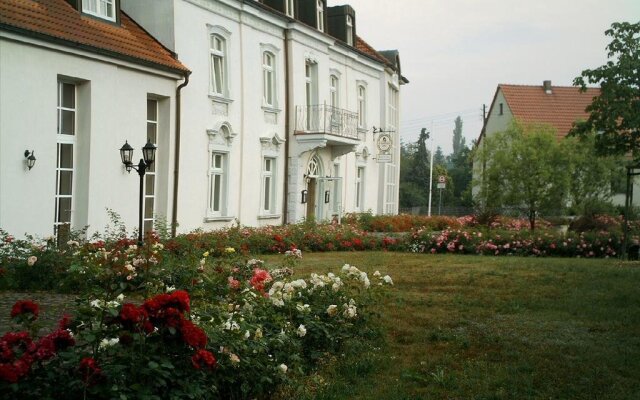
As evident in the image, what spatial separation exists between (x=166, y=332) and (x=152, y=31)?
1591 cm

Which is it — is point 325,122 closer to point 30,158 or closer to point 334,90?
point 334,90

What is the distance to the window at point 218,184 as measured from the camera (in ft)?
67.5

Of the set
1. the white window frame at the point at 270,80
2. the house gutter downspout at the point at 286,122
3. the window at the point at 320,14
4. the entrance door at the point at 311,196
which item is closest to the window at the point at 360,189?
the entrance door at the point at 311,196

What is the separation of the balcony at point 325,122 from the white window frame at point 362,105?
3269mm

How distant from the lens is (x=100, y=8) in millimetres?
17125

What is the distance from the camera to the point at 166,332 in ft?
14.3

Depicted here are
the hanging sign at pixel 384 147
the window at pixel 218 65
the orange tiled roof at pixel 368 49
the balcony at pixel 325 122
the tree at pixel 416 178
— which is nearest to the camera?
the window at pixel 218 65

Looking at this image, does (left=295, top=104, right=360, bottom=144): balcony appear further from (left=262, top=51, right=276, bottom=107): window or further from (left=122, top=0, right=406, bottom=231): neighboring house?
(left=262, top=51, right=276, bottom=107): window

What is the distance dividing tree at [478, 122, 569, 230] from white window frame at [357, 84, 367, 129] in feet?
18.6

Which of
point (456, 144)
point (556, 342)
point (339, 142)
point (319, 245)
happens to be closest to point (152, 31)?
point (319, 245)

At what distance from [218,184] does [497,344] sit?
14.5 meters

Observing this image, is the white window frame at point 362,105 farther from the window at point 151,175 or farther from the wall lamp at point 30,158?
the wall lamp at point 30,158

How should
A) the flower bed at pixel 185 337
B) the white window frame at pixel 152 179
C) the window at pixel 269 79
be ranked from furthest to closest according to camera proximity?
the window at pixel 269 79 → the white window frame at pixel 152 179 → the flower bed at pixel 185 337

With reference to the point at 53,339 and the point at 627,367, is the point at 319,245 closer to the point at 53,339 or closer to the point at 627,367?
the point at 627,367
